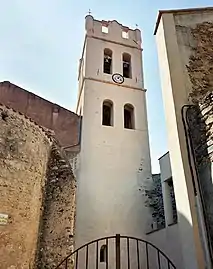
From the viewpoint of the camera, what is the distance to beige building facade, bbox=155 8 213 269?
4.38 m

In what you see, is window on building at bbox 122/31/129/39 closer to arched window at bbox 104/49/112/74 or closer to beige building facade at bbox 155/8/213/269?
arched window at bbox 104/49/112/74

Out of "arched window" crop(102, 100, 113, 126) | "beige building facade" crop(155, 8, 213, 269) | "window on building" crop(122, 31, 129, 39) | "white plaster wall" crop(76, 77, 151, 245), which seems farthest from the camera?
"window on building" crop(122, 31, 129, 39)

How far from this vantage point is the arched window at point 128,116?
1519 centimetres

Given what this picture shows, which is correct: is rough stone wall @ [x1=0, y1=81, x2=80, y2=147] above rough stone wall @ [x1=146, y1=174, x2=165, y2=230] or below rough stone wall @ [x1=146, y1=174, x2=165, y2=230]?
above

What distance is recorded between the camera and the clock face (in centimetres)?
1589

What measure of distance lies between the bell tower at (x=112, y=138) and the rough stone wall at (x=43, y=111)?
624mm

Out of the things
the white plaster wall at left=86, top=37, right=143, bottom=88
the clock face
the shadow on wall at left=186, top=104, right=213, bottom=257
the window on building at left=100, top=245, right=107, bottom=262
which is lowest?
the window on building at left=100, top=245, right=107, bottom=262

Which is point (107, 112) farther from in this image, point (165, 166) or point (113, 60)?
point (165, 166)

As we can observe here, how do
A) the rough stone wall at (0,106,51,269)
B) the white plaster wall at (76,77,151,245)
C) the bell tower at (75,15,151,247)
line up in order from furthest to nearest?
1. the bell tower at (75,15,151,247)
2. the white plaster wall at (76,77,151,245)
3. the rough stone wall at (0,106,51,269)

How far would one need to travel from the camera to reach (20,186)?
24.2 ft

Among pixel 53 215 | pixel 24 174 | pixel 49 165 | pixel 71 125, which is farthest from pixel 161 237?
pixel 71 125

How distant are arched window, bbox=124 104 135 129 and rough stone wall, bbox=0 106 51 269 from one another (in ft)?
24.2

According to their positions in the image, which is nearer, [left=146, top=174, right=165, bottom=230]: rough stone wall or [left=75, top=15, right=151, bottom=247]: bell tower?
[left=75, top=15, right=151, bottom=247]: bell tower

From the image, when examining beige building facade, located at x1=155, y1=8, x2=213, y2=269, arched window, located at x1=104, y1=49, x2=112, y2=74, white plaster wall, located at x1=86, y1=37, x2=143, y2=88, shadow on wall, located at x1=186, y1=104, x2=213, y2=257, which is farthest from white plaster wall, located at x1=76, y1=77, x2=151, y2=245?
shadow on wall, located at x1=186, y1=104, x2=213, y2=257
